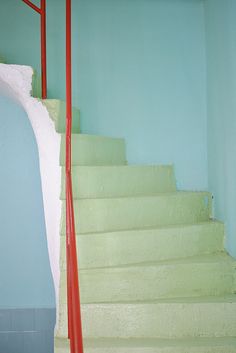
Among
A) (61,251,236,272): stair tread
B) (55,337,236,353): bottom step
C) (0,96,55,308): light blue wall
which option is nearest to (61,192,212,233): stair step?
(61,251,236,272): stair tread

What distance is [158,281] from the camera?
7.42 ft

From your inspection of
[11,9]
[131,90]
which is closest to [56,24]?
[11,9]

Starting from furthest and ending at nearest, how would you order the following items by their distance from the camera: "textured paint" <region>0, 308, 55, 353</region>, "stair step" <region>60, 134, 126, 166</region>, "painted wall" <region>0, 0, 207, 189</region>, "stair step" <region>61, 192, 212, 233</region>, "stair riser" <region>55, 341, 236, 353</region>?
"painted wall" <region>0, 0, 207, 189</region>
"textured paint" <region>0, 308, 55, 353</region>
"stair step" <region>60, 134, 126, 166</region>
"stair step" <region>61, 192, 212, 233</region>
"stair riser" <region>55, 341, 236, 353</region>

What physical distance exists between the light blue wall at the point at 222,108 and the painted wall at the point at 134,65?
0.69 feet

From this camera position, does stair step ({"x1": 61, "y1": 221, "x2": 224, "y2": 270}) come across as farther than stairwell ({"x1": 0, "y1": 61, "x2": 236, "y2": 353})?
Yes

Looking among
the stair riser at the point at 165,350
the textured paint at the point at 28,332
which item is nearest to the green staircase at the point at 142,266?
the stair riser at the point at 165,350

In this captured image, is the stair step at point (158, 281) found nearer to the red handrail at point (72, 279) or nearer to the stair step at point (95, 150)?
the red handrail at point (72, 279)

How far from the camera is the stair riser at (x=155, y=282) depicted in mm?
2209

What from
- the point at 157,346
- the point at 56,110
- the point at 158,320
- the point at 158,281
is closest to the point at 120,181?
the point at 56,110

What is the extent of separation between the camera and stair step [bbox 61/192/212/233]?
246cm

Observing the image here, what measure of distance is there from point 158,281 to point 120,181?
0.84 m

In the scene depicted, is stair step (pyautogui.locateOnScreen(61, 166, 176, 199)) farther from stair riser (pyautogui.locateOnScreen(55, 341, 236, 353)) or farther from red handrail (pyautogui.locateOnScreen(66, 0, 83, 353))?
stair riser (pyautogui.locateOnScreen(55, 341, 236, 353))

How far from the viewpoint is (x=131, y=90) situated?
3.45 metres

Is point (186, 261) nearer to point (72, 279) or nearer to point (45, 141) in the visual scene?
point (72, 279)
